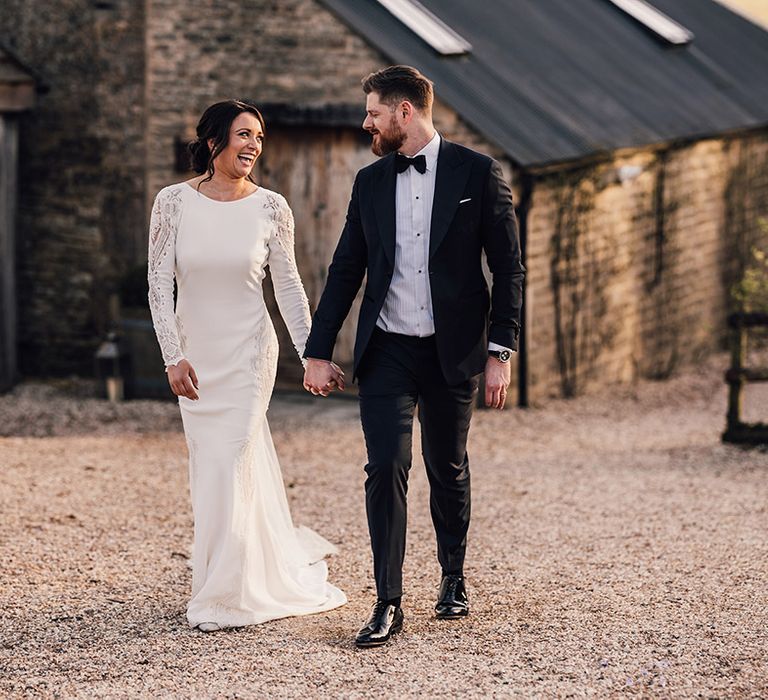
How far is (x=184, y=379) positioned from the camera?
18.1ft

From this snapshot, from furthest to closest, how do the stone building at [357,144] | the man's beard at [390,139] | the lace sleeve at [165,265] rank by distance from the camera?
the stone building at [357,144] < the lace sleeve at [165,265] < the man's beard at [390,139]

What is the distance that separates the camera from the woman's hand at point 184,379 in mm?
5520

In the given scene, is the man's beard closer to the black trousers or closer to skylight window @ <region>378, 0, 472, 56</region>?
the black trousers

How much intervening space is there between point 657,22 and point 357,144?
244 inches

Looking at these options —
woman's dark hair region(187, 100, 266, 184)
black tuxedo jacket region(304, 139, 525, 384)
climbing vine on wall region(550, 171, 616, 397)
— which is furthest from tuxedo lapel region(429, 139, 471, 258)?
climbing vine on wall region(550, 171, 616, 397)

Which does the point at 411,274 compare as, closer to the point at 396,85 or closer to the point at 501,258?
the point at 501,258

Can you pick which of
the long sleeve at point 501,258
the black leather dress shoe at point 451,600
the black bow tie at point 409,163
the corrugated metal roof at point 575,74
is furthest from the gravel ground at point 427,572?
the corrugated metal roof at point 575,74

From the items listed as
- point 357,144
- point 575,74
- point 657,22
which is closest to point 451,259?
point 357,144

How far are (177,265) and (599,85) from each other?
9.29 meters

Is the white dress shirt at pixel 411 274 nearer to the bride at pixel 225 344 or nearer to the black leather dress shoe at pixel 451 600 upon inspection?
the bride at pixel 225 344

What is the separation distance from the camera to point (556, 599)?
612 centimetres

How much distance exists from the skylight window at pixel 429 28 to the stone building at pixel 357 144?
0.03 meters

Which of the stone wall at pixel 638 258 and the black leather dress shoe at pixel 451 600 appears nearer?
the black leather dress shoe at pixel 451 600

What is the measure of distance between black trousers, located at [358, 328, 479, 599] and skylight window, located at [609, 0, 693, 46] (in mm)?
11875
